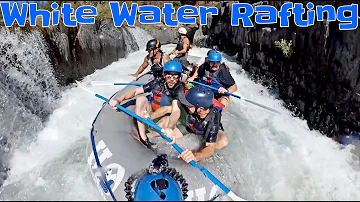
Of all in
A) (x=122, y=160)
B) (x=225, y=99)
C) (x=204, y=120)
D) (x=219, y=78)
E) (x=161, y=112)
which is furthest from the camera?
(x=219, y=78)

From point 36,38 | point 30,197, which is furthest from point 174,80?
point 36,38

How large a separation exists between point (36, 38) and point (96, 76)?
248 centimetres

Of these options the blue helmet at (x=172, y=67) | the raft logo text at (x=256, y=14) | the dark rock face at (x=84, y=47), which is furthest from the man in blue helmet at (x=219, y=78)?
the dark rock face at (x=84, y=47)

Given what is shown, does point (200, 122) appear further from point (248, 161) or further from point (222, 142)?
point (248, 161)

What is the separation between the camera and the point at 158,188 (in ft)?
10.1

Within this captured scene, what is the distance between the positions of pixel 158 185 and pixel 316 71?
14.9 feet

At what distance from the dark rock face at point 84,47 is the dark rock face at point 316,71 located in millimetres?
4774

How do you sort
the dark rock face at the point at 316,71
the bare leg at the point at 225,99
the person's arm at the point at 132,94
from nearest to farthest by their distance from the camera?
the person's arm at the point at 132,94
the dark rock face at the point at 316,71
the bare leg at the point at 225,99

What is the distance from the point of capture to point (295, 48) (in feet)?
23.1

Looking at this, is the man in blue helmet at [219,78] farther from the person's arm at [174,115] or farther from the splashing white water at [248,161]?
the person's arm at [174,115]

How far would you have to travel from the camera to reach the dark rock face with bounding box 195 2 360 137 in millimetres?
5367

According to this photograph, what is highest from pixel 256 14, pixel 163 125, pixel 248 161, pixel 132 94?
pixel 256 14

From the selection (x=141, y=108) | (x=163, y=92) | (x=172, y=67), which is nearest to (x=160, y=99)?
(x=163, y=92)

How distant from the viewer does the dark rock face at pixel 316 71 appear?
5.37 m
